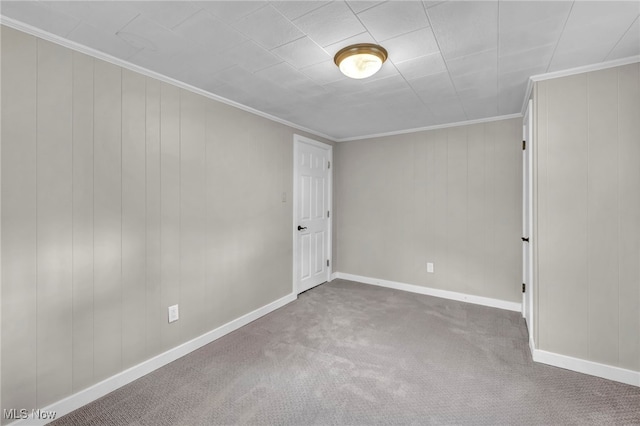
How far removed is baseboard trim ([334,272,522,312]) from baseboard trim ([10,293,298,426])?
1807 millimetres

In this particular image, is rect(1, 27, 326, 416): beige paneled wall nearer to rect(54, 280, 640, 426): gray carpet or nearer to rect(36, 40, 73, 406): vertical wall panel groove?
rect(36, 40, 73, 406): vertical wall panel groove

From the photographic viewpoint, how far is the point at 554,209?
2260 millimetres

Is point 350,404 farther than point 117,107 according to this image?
No

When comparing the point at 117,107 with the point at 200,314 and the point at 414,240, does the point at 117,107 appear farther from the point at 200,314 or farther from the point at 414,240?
the point at 414,240

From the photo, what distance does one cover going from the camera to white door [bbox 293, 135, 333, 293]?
379 cm

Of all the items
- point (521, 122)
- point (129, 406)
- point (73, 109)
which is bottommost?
point (129, 406)

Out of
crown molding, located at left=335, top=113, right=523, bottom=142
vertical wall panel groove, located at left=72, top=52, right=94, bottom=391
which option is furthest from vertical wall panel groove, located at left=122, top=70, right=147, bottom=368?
crown molding, located at left=335, top=113, right=523, bottom=142

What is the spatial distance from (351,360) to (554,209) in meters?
1.96

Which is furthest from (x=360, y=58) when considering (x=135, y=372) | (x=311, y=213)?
(x=135, y=372)

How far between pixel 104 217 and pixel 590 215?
11.1ft

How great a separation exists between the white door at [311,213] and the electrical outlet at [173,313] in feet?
5.08

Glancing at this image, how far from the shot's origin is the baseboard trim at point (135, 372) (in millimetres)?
1753

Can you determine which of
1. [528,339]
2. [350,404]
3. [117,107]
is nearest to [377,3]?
[117,107]

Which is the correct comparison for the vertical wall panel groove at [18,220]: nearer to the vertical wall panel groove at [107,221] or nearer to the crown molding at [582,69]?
the vertical wall panel groove at [107,221]
